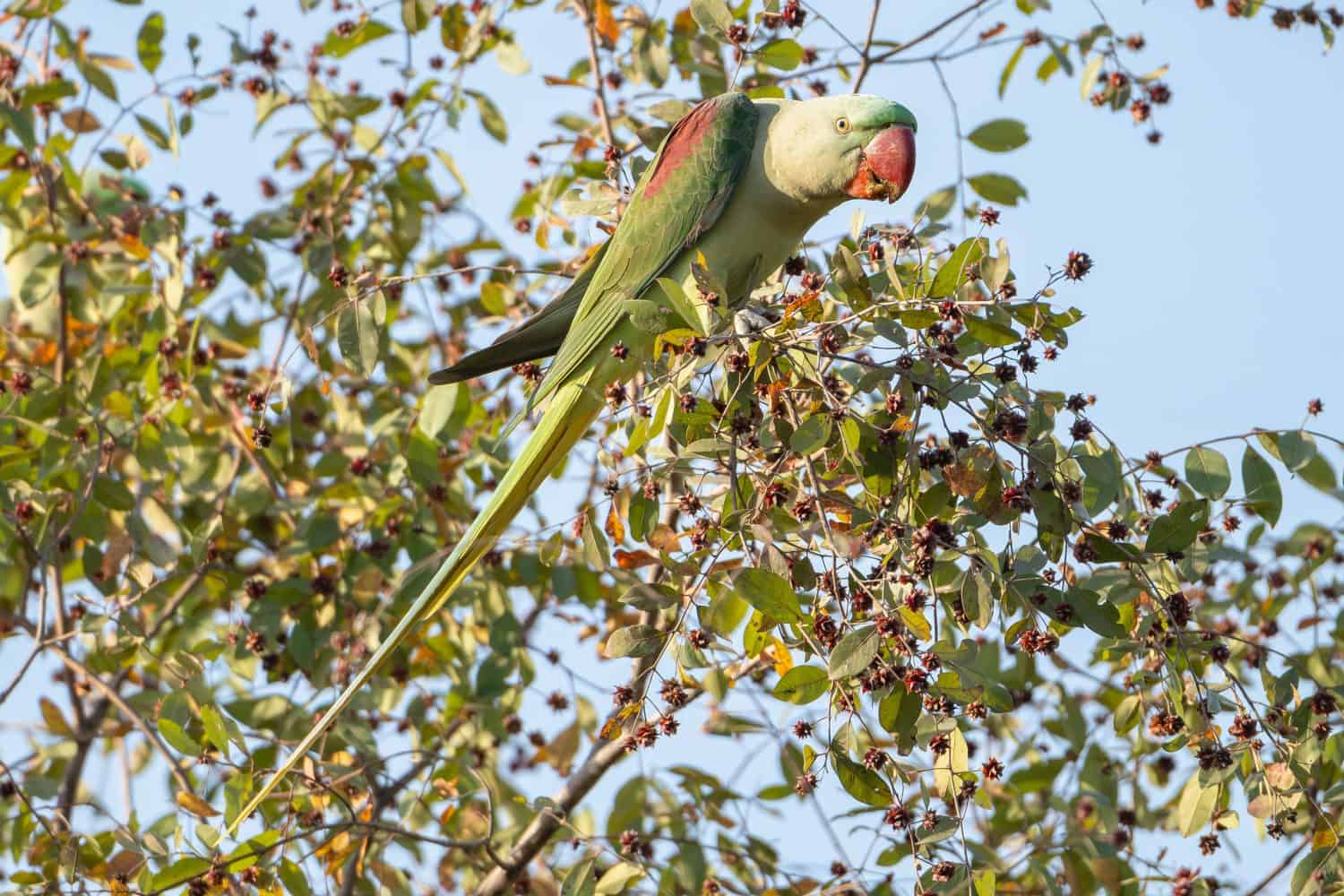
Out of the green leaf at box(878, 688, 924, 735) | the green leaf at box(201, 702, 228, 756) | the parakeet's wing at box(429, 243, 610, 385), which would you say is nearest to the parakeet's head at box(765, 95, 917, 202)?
the parakeet's wing at box(429, 243, 610, 385)

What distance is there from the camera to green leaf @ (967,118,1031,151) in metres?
3.17

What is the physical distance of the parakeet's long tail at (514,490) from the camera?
274 cm

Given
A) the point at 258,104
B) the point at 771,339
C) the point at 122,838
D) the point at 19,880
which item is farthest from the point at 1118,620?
the point at 258,104

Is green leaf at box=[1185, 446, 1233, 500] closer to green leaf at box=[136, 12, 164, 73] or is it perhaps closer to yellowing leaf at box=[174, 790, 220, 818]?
yellowing leaf at box=[174, 790, 220, 818]

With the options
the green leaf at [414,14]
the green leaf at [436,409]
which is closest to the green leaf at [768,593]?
the green leaf at [436,409]

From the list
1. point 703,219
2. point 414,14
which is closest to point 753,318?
point 703,219

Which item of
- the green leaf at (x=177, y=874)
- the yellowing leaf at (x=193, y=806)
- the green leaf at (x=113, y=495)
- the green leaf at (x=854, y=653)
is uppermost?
the green leaf at (x=113, y=495)

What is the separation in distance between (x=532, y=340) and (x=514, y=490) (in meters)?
0.43

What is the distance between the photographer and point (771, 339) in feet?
7.13

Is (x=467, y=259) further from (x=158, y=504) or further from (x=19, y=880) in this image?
(x=19, y=880)

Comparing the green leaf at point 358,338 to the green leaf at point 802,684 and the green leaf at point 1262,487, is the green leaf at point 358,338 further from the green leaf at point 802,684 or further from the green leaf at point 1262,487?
the green leaf at point 1262,487

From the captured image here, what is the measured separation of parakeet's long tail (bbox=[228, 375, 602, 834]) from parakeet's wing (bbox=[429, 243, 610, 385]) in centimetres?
18

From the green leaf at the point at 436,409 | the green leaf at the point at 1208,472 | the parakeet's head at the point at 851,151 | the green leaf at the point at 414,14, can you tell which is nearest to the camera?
the green leaf at the point at 1208,472

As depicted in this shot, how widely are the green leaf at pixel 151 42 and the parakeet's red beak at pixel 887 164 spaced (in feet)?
6.64
